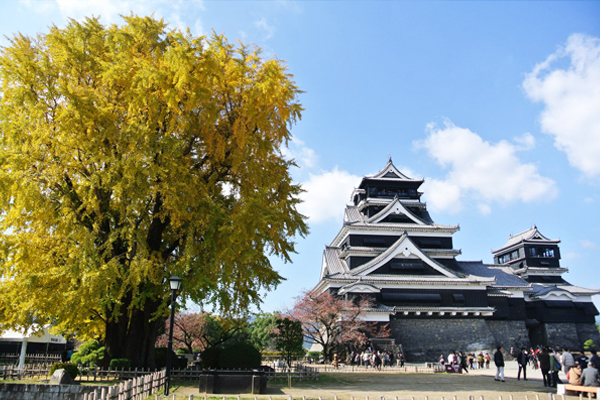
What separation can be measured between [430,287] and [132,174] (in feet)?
97.1

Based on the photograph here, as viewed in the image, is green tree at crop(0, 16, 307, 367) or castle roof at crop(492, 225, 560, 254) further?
castle roof at crop(492, 225, 560, 254)

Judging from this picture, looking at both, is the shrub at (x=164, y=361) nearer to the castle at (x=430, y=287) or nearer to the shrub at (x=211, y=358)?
the shrub at (x=211, y=358)

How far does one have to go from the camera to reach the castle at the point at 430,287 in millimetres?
35188

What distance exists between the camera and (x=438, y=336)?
35250 millimetres

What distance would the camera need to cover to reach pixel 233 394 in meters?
11.5

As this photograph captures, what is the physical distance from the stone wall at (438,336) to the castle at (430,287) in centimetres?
8

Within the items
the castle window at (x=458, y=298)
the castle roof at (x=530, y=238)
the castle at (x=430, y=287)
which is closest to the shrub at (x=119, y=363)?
A: the castle at (x=430, y=287)

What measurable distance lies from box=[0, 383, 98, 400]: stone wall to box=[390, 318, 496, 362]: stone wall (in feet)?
89.2

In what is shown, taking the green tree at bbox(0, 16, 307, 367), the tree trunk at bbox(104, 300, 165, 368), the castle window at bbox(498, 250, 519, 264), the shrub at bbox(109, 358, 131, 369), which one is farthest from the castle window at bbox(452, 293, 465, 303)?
the shrub at bbox(109, 358, 131, 369)

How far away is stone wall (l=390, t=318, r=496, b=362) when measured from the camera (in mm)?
34531

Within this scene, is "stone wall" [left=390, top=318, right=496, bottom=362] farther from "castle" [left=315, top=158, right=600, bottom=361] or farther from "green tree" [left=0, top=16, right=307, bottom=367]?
"green tree" [left=0, top=16, right=307, bottom=367]

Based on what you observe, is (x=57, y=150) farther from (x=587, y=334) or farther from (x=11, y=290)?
(x=587, y=334)

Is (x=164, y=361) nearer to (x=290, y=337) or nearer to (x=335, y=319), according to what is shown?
(x=290, y=337)

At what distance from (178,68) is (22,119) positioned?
5.13 meters
